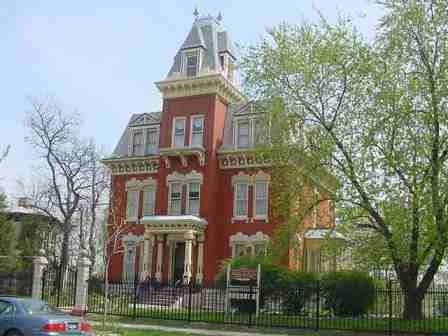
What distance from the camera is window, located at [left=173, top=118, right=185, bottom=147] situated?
3544 centimetres

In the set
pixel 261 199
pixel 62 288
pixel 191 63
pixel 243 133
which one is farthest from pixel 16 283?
pixel 191 63

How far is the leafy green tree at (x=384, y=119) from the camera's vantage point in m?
19.1

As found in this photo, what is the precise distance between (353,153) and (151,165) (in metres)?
18.2

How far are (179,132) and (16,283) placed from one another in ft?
44.3

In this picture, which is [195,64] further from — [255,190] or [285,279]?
[285,279]

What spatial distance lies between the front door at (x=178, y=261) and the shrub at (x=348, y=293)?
1236 centimetres

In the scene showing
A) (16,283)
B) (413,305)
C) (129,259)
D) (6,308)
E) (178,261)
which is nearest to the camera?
(6,308)

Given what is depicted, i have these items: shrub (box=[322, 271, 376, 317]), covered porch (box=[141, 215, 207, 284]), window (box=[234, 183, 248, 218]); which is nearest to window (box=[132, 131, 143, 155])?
Answer: covered porch (box=[141, 215, 207, 284])

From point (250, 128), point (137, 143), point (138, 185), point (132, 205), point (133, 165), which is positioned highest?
point (250, 128)

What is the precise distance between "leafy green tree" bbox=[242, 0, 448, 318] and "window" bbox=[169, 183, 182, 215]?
42.8ft

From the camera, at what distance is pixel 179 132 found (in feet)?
117

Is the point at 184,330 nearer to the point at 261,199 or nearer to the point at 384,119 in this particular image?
the point at 384,119

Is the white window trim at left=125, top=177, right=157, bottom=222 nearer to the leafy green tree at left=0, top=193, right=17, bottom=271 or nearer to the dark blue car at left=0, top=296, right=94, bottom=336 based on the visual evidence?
the leafy green tree at left=0, top=193, right=17, bottom=271

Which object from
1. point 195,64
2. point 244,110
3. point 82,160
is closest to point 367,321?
point 244,110
